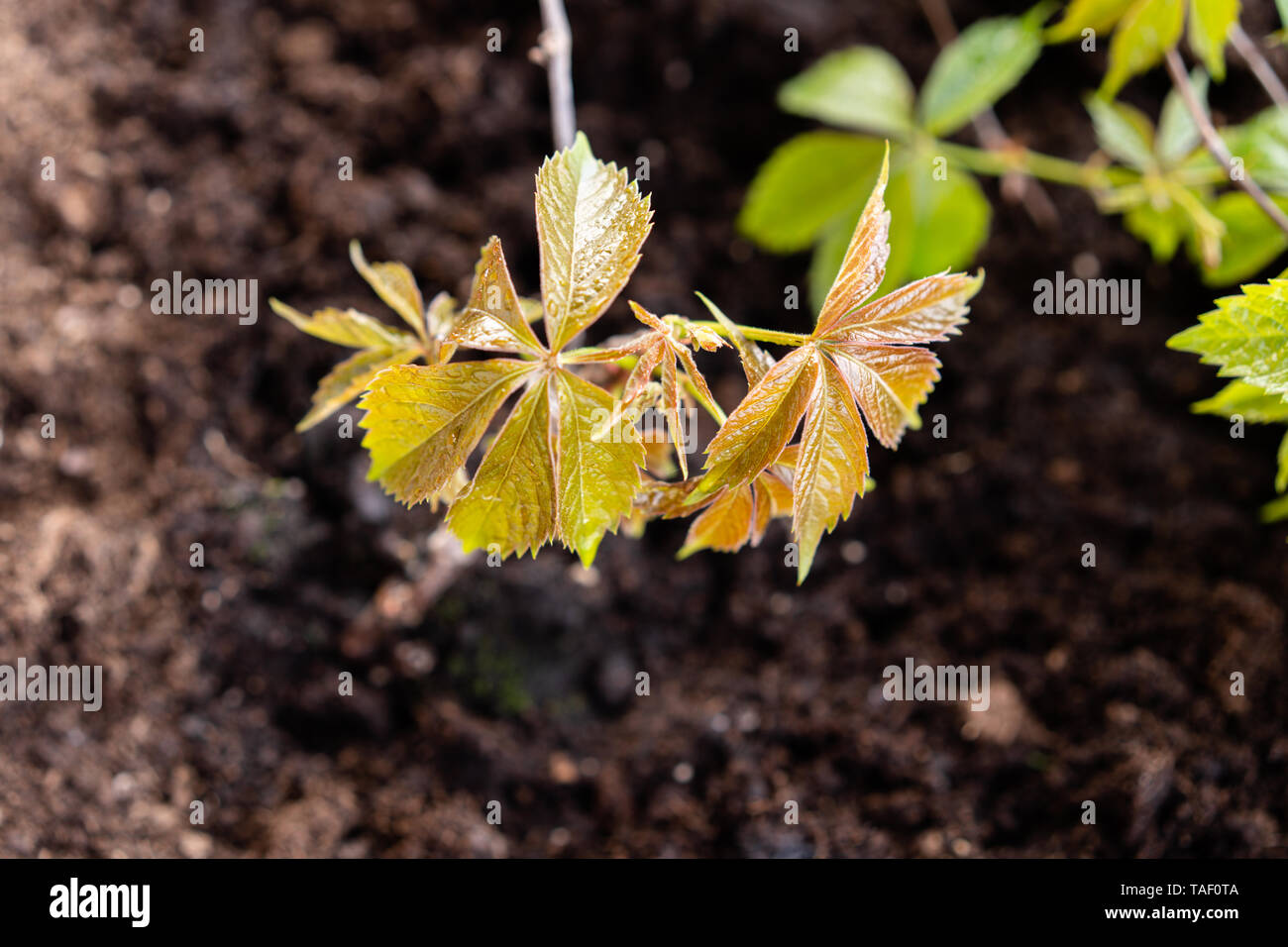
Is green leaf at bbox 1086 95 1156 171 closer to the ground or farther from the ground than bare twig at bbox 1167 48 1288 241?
farther from the ground

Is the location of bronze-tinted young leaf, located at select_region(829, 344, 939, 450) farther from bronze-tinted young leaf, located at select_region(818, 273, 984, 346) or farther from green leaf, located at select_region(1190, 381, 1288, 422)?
green leaf, located at select_region(1190, 381, 1288, 422)

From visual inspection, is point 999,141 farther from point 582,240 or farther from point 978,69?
point 582,240

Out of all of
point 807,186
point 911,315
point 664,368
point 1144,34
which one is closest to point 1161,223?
point 1144,34

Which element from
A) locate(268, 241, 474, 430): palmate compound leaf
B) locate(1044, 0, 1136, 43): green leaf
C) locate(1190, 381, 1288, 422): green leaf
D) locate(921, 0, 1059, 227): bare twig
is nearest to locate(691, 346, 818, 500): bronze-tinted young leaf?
locate(268, 241, 474, 430): palmate compound leaf

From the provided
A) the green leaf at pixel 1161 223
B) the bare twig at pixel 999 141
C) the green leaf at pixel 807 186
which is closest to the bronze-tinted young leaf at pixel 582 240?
the green leaf at pixel 807 186

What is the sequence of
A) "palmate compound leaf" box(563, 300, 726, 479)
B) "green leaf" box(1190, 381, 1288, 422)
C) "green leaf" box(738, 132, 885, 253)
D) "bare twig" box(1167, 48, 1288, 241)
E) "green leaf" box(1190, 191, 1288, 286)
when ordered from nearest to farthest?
1. "palmate compound leaf" box(563, 300, 726, 479)
2. "green leaf" box(1190, 381, 1288, 422)
3. "bare twig" box(1167, 48, 1288, 241)
4. "green leaf" box(1190, 191, 1288, 286)
5. "green leaf" box(738, 132, 885, 253)

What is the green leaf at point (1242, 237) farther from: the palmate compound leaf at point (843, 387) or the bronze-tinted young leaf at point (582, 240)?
the bronze-tinted young leaf at point (582, 240)

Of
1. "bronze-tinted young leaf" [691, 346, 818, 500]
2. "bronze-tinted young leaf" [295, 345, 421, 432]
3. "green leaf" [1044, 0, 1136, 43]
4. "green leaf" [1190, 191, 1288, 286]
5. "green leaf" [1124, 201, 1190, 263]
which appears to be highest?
"green leaf" [1044, 0, 1136, 43]
